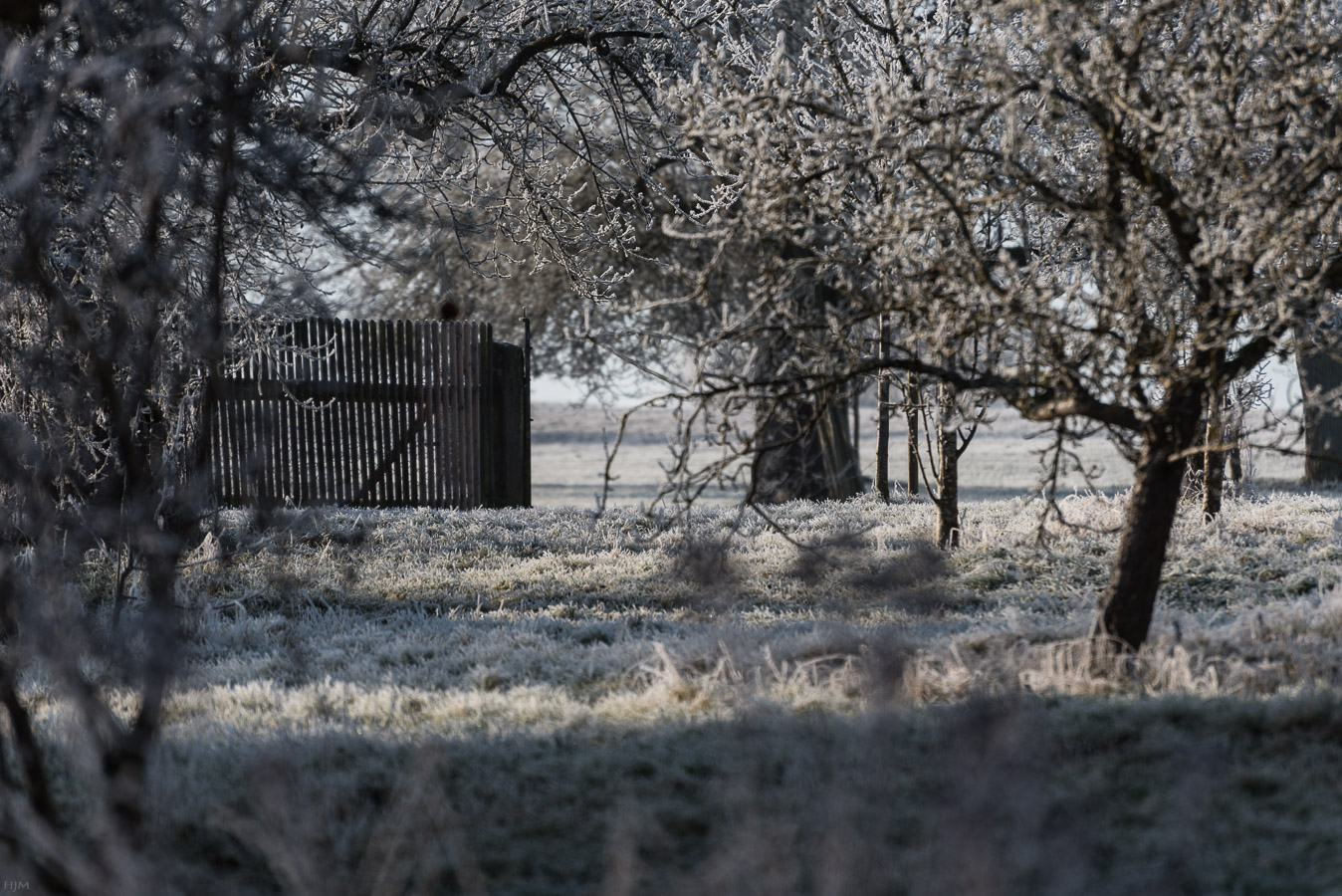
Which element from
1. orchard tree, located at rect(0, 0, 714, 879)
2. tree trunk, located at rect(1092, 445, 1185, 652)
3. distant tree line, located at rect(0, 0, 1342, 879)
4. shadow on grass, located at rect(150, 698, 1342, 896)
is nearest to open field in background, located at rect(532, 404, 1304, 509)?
orchard tree, located at rect(0, 0, 714, 879)

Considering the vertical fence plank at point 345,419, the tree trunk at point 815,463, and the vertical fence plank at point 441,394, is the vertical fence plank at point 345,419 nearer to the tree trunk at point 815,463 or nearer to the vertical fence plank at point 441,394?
the vertical fence plank at point 441,394

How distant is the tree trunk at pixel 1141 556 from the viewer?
4.76 m

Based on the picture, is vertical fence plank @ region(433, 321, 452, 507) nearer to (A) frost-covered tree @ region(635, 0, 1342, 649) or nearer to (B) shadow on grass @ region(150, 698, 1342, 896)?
(A) frost-covered tree @ region(635, 0, 1342, 649)

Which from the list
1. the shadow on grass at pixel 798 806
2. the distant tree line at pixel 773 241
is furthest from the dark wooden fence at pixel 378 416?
the shadow on grass at pixel 798 806

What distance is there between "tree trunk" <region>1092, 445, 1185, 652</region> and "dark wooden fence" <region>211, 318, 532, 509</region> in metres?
8.03

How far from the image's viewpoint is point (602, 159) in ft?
35.0

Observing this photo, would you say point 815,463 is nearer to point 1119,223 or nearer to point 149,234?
point 1119,223

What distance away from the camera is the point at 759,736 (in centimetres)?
399

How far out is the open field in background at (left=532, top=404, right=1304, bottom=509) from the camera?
21.0m

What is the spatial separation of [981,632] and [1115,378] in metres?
1.60

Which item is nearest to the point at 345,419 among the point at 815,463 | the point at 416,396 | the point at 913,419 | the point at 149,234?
the point at 416,396

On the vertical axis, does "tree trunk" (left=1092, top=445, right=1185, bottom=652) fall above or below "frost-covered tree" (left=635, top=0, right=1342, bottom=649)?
below

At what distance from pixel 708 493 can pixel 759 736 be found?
76.6 feet

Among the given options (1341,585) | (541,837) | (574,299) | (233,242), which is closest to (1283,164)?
(1341,585)
